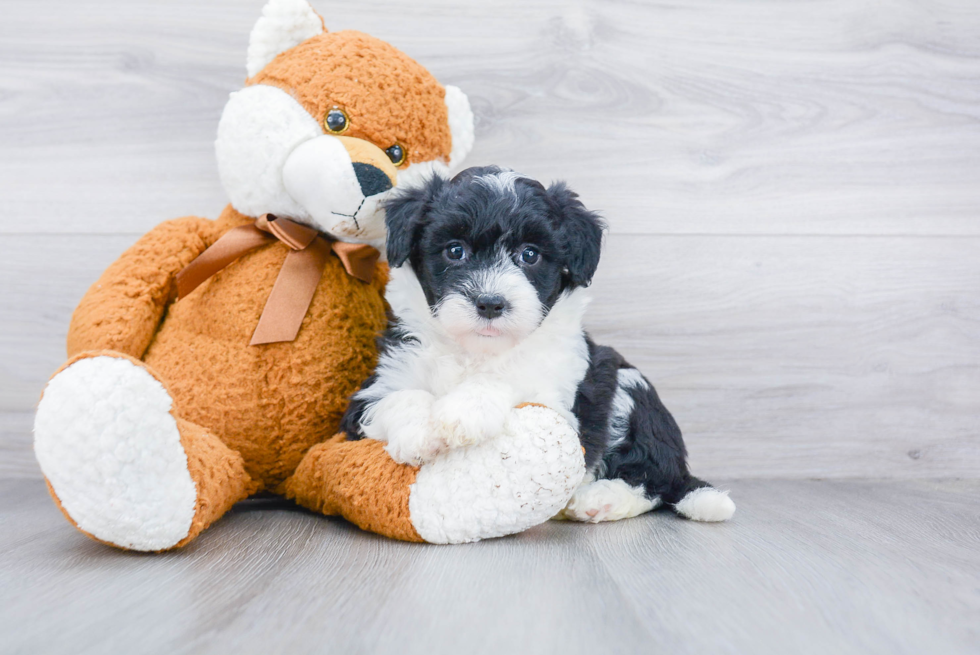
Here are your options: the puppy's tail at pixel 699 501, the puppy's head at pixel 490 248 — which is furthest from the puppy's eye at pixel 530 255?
the puppy's tail at pixel 699 501

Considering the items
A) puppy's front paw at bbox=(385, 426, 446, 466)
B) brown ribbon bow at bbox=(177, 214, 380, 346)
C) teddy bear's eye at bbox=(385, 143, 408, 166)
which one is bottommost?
puppy's front paw at bbox=(385, 426, 446, 466)

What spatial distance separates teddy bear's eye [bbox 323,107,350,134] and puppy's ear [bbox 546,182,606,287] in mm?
414

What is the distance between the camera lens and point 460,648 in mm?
814

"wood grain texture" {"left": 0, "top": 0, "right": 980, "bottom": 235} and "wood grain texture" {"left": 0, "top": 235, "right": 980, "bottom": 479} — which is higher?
"wood grain texture" {"left": 0, "top": 0, "right": 980, "bottom": 235}

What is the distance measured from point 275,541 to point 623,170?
4.10 ft

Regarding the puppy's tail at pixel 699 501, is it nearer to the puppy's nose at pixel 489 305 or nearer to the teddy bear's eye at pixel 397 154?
the puppy's nose at pixel 489 305

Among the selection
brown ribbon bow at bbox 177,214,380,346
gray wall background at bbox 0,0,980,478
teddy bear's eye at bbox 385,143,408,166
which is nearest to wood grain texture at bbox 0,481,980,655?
brown ribbon bow at bbox 177,214,380,346

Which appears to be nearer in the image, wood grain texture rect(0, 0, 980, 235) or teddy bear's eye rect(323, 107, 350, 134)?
teddy bear's eye rect(323, 107, 350, 134)

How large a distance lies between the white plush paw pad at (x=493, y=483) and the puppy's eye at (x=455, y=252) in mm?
289

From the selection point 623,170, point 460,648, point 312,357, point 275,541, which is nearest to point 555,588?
point 460,648

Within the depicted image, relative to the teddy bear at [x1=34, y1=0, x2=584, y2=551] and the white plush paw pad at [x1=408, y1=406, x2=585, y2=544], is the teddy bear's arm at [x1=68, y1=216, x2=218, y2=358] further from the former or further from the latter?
the white plush paw pad at [x1=408, y1=406, x2=585, y2=544]

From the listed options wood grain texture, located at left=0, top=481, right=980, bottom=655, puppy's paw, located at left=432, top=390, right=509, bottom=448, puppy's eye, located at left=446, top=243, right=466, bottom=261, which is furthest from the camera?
puppy's eye, located at left=446, top=243, right=466, bottom=261

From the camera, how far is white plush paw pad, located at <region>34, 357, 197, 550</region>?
991 millimetres

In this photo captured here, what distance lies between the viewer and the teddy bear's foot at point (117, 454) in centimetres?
99
